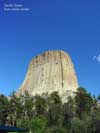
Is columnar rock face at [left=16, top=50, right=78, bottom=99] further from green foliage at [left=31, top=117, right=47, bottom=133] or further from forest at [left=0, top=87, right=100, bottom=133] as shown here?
green foliage at [left=31, top=117, right=47, bottom=133]

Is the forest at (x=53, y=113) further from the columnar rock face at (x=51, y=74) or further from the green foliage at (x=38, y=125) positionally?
the columnar rock face at (x=51, y=74)

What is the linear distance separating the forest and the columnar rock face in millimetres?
63873

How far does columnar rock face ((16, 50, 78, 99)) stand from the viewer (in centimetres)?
18538

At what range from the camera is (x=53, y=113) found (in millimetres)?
106375

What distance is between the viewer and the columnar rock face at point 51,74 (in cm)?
18538

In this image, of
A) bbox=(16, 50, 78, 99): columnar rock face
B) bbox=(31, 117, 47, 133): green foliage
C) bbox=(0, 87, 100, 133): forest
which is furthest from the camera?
bbox=(16, 50, 78, 99): columnar rock face

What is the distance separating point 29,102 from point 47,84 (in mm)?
69805

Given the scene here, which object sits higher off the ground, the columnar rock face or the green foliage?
the columnar rock face

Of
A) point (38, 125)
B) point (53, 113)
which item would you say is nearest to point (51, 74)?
point (53, 113)

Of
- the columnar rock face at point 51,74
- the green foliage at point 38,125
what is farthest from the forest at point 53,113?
the columnar rock face at point 51,74

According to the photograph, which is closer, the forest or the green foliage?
the green foliage

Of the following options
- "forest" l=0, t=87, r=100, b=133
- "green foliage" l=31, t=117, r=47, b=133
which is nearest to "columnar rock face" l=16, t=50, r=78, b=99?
"forest" l=0, t=87, r=100, b=133

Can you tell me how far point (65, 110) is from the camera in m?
108

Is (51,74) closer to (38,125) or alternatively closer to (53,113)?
(53,113)
